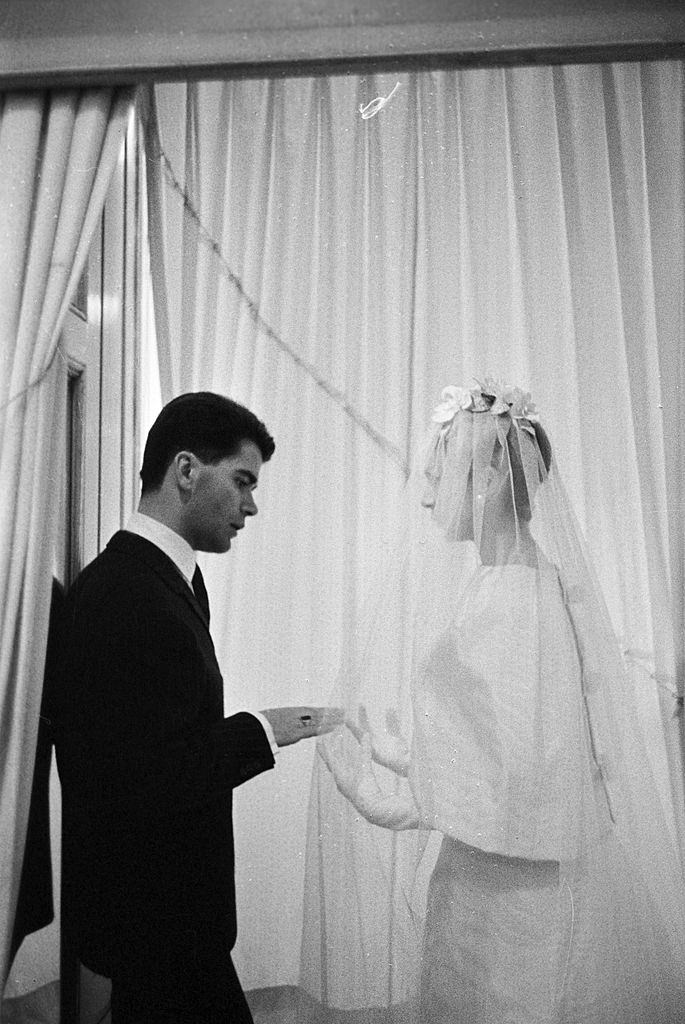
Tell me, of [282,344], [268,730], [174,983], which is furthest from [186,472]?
[174,983]

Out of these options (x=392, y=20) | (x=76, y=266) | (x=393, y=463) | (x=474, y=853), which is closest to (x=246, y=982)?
(x=474, y=853)

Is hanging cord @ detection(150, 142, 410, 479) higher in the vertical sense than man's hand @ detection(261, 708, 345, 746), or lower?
higher

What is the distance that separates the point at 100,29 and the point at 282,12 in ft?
1.11

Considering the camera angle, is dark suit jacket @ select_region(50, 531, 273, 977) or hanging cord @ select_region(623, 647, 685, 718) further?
hanging cord @ select_region(623, 647, 685, 718)

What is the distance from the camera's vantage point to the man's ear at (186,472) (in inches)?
64.4

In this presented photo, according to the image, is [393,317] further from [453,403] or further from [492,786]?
[492,786]

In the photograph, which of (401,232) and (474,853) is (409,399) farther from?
(474,853)

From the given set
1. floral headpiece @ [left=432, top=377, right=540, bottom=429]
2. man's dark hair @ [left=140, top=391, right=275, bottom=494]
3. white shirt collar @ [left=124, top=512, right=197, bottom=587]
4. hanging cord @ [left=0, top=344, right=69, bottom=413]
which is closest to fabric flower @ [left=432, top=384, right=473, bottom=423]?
floral headpiece @ [left=432, top=377, right=540, bottom=429]

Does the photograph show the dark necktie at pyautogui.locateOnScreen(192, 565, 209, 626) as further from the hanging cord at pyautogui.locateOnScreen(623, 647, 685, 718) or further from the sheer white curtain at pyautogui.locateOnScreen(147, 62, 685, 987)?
the hanging cord at pyautogui.locateOnScreen(623, 647, 685, 718)

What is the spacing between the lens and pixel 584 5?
1669mm

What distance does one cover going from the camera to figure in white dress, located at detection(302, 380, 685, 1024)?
1417 mm

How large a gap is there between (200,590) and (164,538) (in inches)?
5.5

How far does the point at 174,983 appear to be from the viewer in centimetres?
151

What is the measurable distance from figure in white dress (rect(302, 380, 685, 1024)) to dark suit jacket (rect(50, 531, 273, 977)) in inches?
7.1
